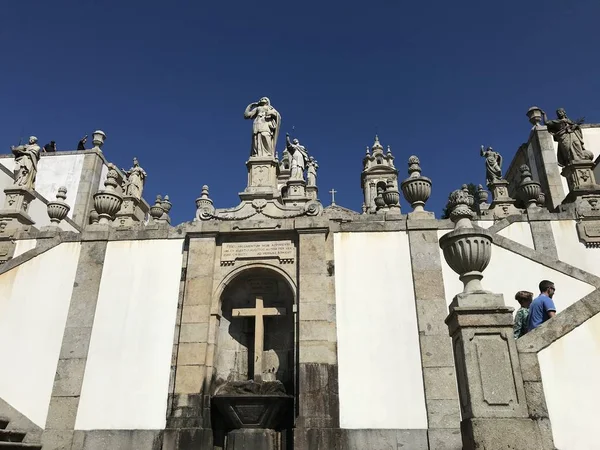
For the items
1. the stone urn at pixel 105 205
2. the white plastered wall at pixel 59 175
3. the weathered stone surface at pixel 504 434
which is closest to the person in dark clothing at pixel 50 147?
the white plastered wall at pixel 59 175

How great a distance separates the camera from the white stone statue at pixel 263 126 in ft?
38.5

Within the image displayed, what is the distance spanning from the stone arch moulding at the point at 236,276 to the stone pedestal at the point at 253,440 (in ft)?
7.46

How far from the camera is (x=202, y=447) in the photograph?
8.38 meters

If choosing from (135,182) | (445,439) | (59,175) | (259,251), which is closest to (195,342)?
(259,251)

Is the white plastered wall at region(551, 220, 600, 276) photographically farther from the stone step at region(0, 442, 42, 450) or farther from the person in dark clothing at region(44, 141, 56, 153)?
the person in dark clothing at region(44, 141, 56, 153)

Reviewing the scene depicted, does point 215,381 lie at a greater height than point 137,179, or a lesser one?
lesser

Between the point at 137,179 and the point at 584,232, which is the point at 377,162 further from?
the point at 584,232

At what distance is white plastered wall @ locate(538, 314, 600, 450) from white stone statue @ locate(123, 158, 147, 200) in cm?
1581

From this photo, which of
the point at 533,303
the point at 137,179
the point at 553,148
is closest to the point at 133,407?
the point at 533,303

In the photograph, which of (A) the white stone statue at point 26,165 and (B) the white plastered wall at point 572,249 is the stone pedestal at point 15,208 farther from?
(B) the white plastered wall at point 572,249

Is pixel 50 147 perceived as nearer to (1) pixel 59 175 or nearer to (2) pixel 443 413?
(1) pixel 59 175

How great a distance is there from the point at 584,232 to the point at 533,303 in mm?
5380

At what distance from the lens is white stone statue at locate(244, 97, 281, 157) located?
1175cm

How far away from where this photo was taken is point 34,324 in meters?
9.98
